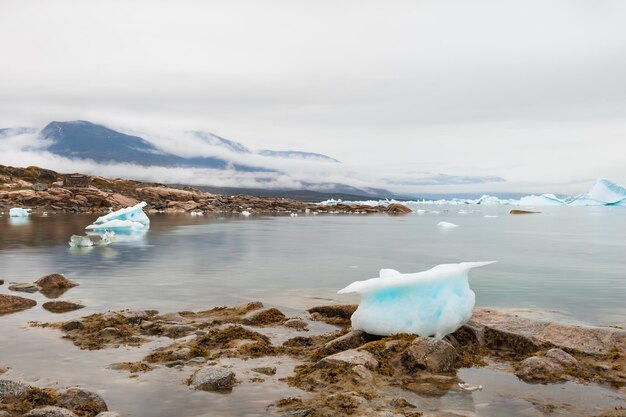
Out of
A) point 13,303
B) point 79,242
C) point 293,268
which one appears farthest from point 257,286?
point 79,242

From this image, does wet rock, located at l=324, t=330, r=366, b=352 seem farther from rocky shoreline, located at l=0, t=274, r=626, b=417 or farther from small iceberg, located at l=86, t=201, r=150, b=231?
small iceberg, located at l=86, t=201, r=150, b=231

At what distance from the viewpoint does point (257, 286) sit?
817 inches

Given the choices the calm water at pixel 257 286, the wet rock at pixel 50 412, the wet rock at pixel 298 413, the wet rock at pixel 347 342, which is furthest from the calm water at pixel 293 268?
the wet rock at pixel 298 413

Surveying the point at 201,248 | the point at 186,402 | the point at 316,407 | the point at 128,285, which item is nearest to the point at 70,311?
the point at 128,285

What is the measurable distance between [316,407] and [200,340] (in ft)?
14.5

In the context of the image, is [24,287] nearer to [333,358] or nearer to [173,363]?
[173,363]

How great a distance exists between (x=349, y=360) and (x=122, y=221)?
141 ft

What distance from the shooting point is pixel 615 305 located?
1723cm

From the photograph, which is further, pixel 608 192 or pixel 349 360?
pixel 608 192

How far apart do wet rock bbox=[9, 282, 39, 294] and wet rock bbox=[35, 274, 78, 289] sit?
0.31 meters

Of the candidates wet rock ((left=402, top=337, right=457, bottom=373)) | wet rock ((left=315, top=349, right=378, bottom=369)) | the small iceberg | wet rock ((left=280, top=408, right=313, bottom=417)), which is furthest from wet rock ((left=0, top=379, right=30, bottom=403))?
the small iceberg

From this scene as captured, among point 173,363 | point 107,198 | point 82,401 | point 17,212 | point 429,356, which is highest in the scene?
point 107,198

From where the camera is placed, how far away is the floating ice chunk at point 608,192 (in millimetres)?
138200

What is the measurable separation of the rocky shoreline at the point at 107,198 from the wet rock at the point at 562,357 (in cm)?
9378
